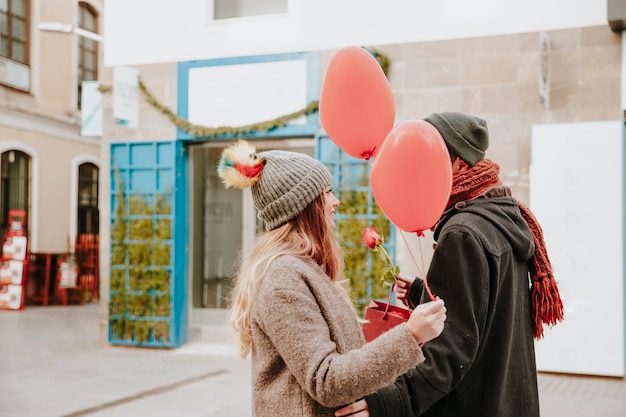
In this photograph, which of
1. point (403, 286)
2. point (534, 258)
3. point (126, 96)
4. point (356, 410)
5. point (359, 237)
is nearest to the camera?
point (356, 410)

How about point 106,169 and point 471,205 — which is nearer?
point 471,205

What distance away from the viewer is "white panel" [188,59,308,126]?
8.38 m

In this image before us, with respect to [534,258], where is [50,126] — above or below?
above

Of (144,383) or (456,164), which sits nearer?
(456,164)

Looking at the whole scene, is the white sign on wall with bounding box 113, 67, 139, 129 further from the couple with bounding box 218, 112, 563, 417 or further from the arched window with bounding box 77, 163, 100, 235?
the couple with bounding box 218, 112, 563, 417

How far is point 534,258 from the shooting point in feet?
7.48

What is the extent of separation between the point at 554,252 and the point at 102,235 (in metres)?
5.32

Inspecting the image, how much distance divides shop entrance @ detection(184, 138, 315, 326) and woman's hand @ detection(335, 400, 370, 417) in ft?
24.6

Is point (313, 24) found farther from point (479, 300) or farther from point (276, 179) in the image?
point (479, 300)

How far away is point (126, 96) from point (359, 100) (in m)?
6.83

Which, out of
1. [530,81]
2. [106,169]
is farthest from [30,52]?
[530,81]

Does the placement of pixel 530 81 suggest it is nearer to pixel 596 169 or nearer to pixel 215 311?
pixel 596 169

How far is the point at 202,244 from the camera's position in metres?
9.52

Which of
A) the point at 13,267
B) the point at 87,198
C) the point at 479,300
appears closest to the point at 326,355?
the point at 479,300
